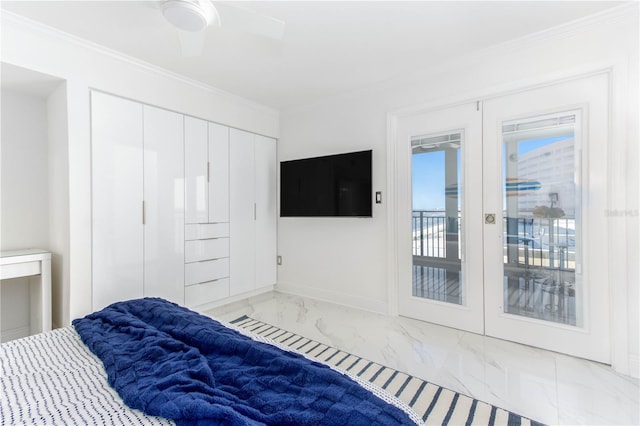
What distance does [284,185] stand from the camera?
144 inches

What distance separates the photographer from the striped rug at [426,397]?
4.90 feet

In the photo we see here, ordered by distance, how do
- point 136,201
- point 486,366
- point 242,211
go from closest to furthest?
point 486,366, point 136,201, point 242,211

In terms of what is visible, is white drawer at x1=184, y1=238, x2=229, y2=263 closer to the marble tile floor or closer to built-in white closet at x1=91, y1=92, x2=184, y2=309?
built-in white closet at x1=91, y1=92, x2=184, y2=309

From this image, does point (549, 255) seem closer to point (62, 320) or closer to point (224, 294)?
point (224, 294)

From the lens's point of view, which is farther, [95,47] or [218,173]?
[218,173]

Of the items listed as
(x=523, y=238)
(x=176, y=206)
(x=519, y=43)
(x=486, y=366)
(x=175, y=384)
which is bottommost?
(x=486, y=366)

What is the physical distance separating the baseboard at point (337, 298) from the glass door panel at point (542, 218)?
1.17 meters

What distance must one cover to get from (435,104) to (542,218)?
1.33m

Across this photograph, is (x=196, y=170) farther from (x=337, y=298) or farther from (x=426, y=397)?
(x=426, y=397)

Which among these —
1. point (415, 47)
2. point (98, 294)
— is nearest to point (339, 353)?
point (98, 294)

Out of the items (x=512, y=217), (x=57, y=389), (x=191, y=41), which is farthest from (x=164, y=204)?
(x=512, y=217)

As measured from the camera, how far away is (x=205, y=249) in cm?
315

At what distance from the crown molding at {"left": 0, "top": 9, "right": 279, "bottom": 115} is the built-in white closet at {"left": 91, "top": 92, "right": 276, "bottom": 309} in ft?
1.13

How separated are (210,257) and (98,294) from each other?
40.5 inches
